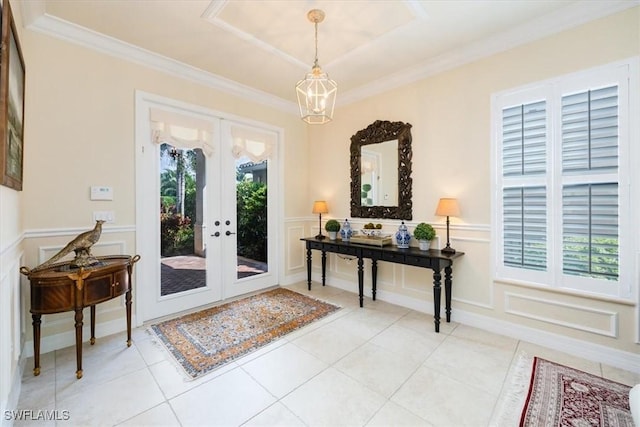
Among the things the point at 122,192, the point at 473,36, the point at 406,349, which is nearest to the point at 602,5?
the point at 473,36

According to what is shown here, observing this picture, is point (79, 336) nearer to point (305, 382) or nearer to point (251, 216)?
point (305, 382)

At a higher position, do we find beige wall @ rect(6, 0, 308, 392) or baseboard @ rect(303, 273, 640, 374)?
beige wall @ rect(6, 0, 308, 392)

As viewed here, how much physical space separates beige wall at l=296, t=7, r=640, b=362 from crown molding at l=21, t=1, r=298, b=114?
5.42 ft

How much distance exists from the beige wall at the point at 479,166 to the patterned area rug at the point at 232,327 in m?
1.26

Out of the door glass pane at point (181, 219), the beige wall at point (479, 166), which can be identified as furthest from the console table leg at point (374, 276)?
the door glass pane at point (181, 219)

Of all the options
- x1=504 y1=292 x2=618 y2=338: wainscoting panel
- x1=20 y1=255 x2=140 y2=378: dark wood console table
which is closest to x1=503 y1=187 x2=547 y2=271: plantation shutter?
x1=504 y1=292 x2=618 y2=338: wainscoting panel

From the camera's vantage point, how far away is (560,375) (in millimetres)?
2172

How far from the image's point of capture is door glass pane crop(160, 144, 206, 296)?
3.33 meters

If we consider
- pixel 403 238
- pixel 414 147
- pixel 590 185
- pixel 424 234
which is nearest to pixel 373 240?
pixel 403 238

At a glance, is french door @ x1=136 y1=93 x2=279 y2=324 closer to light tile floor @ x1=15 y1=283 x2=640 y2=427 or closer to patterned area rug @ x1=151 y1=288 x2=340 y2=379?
patterned area rug @ x1=151 y1=288 x2=340 y2=379

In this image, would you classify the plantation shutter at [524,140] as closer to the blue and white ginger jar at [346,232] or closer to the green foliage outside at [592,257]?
the green foliage outside at [592,257]

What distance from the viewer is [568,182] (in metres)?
2.52

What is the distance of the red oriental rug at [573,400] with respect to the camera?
172cm

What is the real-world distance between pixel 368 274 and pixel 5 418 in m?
3.51
